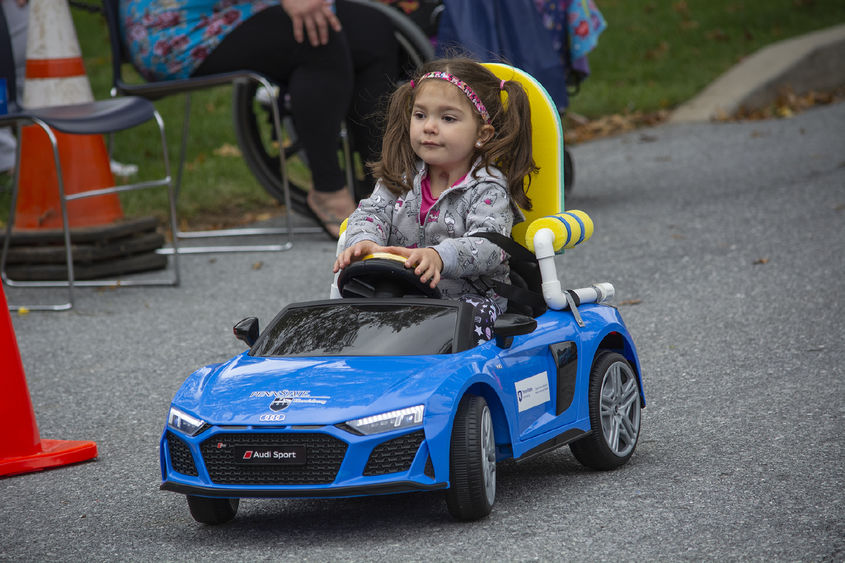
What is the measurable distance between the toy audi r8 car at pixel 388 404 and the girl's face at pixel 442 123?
20.6 inches

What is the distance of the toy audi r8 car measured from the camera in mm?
3000

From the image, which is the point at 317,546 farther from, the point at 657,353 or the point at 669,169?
the point at 669,169

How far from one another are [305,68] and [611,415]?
13.0ft

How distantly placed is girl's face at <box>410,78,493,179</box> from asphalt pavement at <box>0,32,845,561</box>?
1048mm

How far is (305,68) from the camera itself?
23.4 feet

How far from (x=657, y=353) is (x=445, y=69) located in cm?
178

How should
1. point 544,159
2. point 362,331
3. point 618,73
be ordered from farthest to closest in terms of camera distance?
point 618,73 → point 544,159 → point 362,331

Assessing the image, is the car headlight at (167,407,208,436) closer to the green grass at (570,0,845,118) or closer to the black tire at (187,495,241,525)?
the black tire at (187,495,241,525)

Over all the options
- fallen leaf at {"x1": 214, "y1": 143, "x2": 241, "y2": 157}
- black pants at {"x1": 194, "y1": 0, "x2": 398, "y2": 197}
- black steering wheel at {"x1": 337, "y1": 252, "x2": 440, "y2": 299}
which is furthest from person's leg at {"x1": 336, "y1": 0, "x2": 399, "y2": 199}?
black steering wheel at {"x1": 337, "y1": 252, "x2": 440, "y2": 299}

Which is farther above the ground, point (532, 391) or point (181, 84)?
point (181, 84)

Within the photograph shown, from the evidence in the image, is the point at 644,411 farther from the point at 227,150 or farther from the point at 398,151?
the point at 227,150

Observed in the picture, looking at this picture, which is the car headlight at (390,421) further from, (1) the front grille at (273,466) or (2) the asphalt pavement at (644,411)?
(2) the asphalt pavement at (644,411)

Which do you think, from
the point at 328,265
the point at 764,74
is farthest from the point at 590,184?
the point at 764,74

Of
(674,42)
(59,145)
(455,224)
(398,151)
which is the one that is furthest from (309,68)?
(674,42)
